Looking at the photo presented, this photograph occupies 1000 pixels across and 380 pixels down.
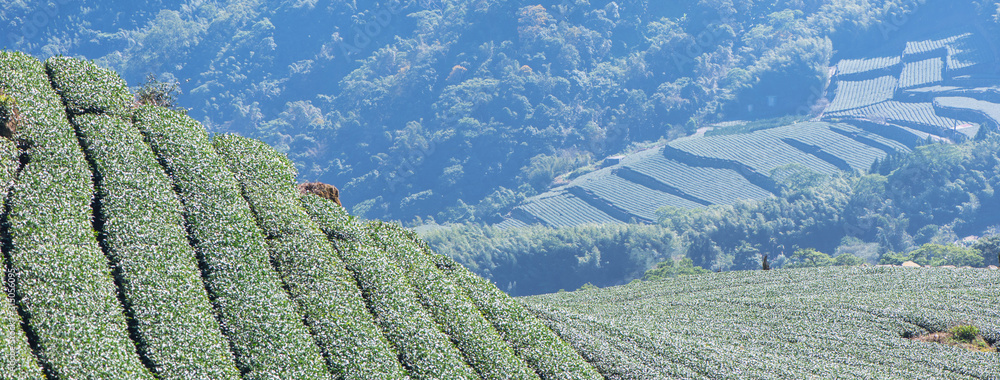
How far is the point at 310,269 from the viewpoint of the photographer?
73.5ft

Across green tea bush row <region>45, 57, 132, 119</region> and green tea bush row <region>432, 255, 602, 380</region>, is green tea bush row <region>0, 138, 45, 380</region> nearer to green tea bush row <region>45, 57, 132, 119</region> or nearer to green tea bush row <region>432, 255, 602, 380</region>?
green tea bush row <region>45, 57, 132, 119</region>

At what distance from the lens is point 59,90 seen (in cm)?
2361

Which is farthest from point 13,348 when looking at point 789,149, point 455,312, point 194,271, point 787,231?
point 789,149

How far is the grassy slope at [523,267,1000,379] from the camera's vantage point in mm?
23250

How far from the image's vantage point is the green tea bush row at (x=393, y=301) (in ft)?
67.9

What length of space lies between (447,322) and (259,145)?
9534mm

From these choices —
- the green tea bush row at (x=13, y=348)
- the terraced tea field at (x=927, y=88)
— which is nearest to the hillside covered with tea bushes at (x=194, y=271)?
the green tea bush row at (x=13, y=348)

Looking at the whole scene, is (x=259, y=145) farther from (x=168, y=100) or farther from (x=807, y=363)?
(x=807, y=363)

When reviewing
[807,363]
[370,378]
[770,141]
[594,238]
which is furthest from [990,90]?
[370,378]

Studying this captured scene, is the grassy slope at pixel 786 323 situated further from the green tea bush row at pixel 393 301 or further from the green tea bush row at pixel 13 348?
the green tea bush row at pixel 13 348

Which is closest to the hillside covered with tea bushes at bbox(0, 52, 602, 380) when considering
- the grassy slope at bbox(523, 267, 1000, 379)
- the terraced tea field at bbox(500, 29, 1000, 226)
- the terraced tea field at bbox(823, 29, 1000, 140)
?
the grassy slope at bbox(523, 267, 1000, 379)

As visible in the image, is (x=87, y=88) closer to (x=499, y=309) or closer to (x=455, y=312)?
(x=455, y=312)

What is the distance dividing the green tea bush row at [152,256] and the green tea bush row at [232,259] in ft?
1.18

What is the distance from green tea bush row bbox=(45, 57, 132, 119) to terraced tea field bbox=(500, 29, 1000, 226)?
381 ft
